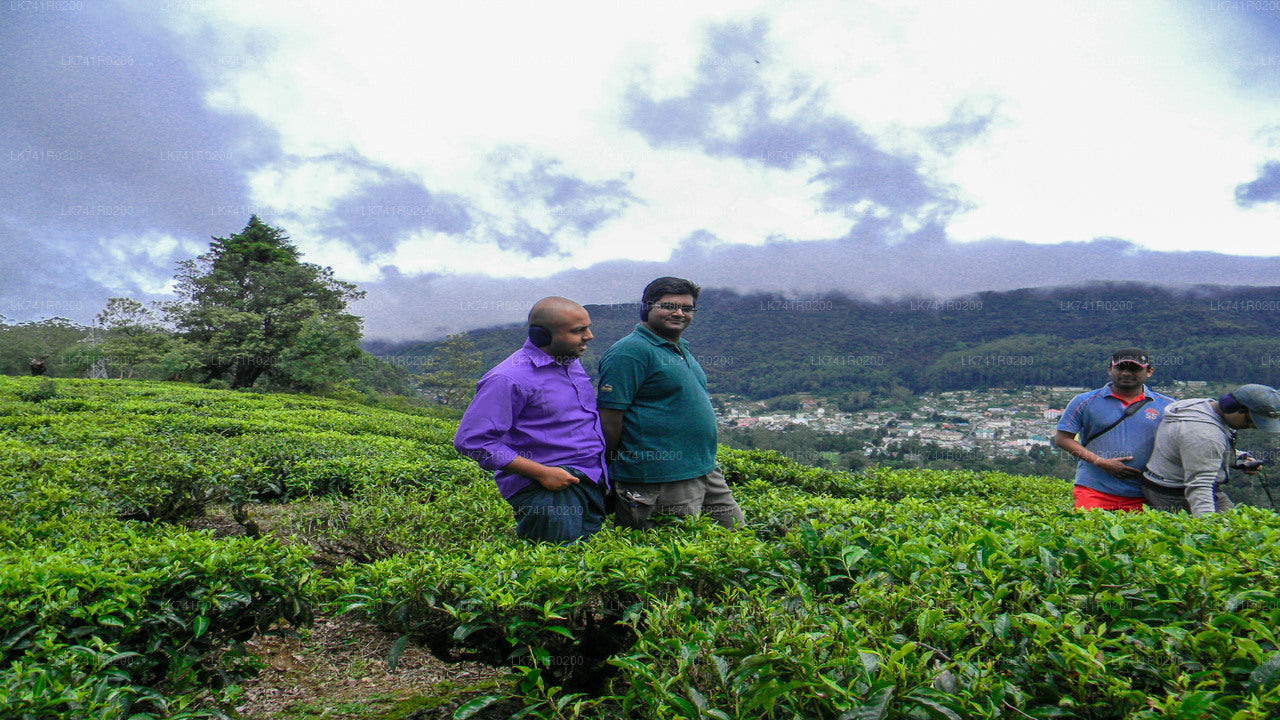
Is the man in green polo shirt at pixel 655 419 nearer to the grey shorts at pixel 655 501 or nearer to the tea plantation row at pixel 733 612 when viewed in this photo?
the grey shorts at pixel 655 501

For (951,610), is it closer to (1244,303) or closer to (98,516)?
(98,516)

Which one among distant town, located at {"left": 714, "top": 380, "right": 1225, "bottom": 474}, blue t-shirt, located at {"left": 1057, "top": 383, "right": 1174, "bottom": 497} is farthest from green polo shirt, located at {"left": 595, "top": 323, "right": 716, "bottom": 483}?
distant town, located at {"left": 714, "top": 380, "right": 1225, "bottom": 474}

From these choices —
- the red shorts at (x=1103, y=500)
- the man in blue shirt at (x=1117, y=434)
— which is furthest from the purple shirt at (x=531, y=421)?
the man in blue shirt at (x=1117, y=434)

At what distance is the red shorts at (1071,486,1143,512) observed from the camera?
3848 mm

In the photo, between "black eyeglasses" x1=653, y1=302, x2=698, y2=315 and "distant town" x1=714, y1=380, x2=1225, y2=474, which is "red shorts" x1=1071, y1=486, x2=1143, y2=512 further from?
"black eyeglasses" x1=653, y1=302, x2=698, y2=315

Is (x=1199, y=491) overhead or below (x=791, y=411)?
overhead

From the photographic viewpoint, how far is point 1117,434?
3.95m

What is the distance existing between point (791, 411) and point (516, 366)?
114 feet

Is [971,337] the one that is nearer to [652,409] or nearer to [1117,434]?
[1117,434]

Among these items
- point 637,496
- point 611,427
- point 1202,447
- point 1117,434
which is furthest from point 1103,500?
point 611,427

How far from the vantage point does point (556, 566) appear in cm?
226

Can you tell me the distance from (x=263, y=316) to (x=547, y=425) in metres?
24.3

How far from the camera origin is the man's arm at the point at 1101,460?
383cm

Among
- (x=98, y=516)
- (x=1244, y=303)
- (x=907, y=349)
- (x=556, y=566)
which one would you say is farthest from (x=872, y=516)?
(x=1244, y=303)
